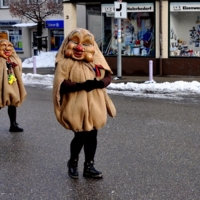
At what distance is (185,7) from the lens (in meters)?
16.8

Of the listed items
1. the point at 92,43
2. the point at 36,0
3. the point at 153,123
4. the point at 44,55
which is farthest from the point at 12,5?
the point at 92,43

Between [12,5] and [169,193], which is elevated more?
[12,5]

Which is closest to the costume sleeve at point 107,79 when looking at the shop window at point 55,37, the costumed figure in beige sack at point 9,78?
the costumed figure in beige sack at point 9,78

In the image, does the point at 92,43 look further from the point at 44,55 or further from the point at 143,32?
the point at 44,55

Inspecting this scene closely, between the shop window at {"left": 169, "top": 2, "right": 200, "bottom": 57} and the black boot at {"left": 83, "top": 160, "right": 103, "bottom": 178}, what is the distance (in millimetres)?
12538

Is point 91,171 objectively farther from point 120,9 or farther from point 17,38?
point 17,38

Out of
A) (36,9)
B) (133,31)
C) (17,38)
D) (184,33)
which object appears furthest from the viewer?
(17,38)

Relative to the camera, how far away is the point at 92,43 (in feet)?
16.0

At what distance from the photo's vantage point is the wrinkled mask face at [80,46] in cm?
478

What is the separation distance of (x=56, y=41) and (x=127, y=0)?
53.8ft

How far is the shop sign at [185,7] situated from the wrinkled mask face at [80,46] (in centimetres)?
1263

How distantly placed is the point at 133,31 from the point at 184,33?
6.78ft

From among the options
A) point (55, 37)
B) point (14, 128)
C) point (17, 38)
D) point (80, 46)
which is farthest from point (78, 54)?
point (17, 38)

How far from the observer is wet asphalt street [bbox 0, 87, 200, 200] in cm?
473
